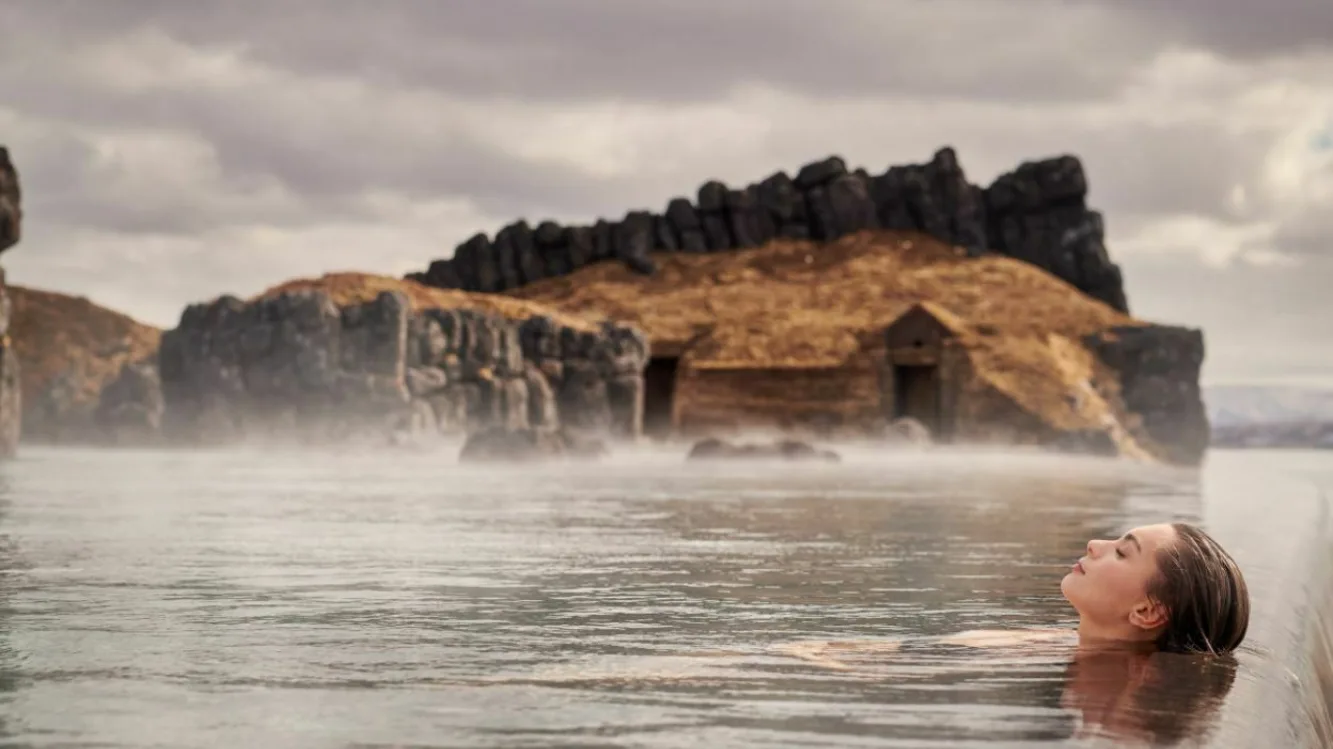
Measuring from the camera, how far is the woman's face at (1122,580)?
608 cm

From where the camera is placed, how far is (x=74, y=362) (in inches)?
3799

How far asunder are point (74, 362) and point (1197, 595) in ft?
321

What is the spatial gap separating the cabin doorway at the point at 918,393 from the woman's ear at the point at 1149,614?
7223cm

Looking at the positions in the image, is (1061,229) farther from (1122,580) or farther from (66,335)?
(1122,580)

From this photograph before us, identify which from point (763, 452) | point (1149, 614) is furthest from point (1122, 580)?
point (763, 452)

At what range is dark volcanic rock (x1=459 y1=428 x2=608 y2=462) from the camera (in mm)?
44000

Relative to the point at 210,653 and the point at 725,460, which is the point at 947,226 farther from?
the point at 210,653

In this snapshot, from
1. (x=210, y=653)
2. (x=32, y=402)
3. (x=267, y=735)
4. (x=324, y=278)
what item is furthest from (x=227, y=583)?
(x=32, y=402)

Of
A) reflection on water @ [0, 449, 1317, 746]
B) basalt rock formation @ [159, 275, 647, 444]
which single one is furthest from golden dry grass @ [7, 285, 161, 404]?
reflection on water @ [0, 449, 1317, 746]

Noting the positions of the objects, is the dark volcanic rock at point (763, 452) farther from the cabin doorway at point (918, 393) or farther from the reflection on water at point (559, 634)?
the cabin doorway at point (918, 393)

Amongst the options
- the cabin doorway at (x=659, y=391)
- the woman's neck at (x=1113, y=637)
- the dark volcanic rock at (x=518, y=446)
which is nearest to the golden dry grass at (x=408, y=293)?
the cabin doorway at (x=659, y=391)

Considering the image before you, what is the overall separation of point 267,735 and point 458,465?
124ft

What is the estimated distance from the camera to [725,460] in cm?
4772

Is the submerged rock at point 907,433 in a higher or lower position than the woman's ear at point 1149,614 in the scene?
higher
